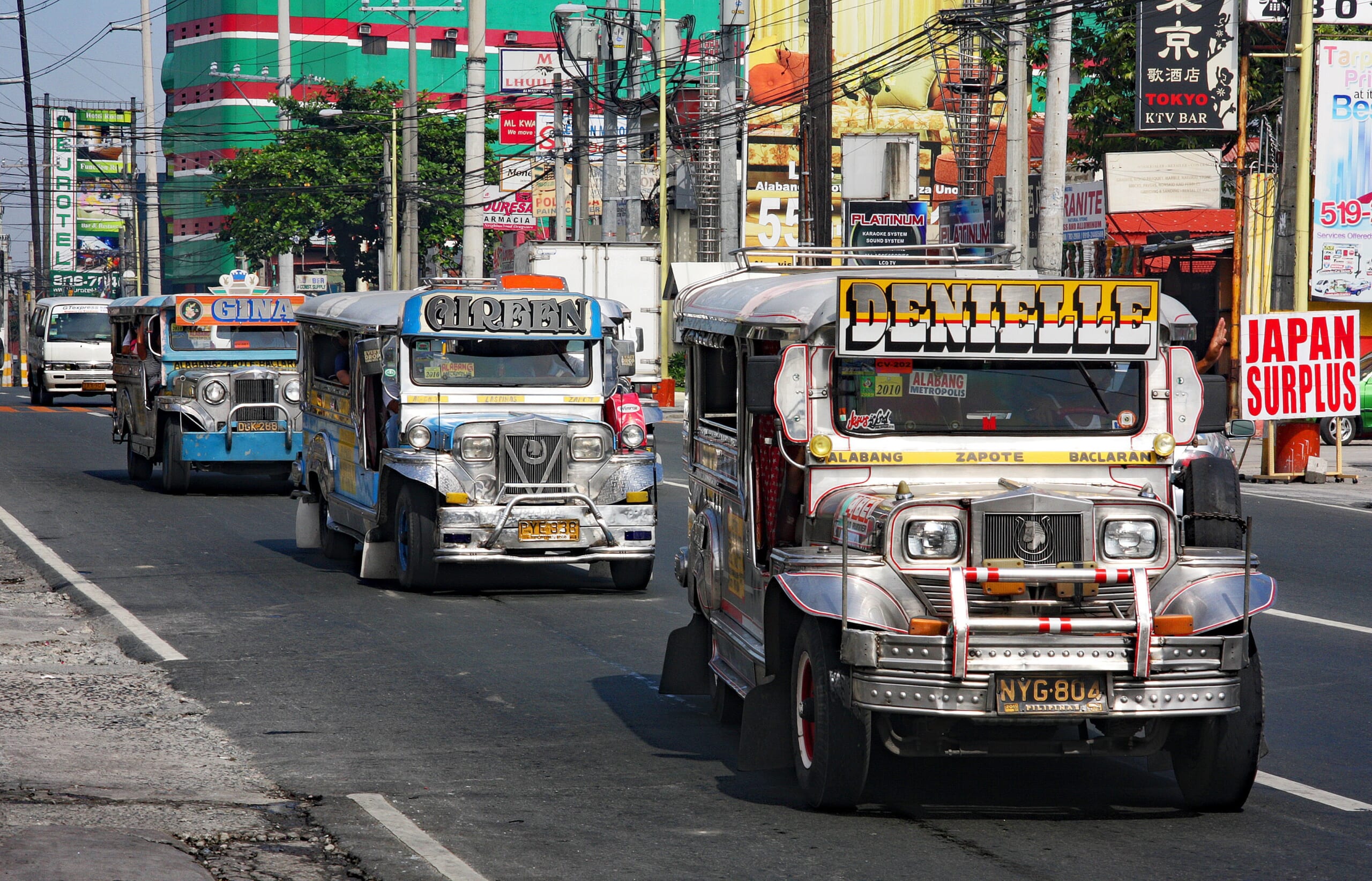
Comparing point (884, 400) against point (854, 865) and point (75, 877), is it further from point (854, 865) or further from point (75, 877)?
point (75, 877)

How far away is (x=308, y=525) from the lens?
53.1 ft

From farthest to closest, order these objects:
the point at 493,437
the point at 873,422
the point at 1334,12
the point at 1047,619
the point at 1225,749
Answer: the point at 1334,12 → the point at 493,437 → the point at 873,422 → the point at 1225,749 → the point at 1047,619

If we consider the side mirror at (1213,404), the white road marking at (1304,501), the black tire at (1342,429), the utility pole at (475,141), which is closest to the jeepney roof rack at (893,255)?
the side mirror at (1213,404)

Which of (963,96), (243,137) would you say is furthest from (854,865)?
(243,137)

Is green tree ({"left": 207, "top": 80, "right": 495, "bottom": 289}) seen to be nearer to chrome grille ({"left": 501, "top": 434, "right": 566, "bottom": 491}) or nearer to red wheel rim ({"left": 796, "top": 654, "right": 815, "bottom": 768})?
chrome grille ({"left": 501, "top": 434, "right": 566, "bottom": 491})

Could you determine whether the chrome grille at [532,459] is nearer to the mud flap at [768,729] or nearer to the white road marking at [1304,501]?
the mud flap at [768,729]

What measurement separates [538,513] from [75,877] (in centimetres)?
778

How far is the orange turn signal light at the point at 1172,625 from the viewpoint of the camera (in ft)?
21.7

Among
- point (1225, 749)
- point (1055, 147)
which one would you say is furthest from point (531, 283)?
point (1055, 147)

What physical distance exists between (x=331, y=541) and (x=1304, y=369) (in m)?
12.7

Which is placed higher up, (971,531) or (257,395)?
(971,531)

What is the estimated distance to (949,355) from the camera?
7418mm

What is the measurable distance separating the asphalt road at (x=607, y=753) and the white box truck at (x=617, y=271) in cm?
2439

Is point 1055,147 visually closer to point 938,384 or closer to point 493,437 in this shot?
point 493,437
